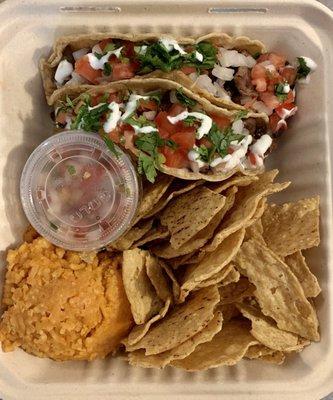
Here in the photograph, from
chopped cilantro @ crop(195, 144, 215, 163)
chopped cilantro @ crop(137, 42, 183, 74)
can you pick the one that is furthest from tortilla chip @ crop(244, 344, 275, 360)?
chopped cilantro @ crop(137, 42, 183, 74)

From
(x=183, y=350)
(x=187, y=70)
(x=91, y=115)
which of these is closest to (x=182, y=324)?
(x=183, y=350)

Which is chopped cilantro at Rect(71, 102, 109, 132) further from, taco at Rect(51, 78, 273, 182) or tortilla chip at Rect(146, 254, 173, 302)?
tortilla chip at Rect(146, 254, 173, 302)

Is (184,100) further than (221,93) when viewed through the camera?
No

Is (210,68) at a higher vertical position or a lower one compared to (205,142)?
higher

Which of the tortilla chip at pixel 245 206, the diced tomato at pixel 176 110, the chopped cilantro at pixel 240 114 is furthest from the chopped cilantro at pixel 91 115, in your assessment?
the tortilla chip at pixel 245 206

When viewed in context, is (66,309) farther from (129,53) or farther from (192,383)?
(129,53)

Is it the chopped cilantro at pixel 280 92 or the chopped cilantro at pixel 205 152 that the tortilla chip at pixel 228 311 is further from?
the chopped cilantro at pixel 280 92

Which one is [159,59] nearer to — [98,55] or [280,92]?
[98,55]

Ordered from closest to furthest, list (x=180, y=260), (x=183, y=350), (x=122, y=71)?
(x=183, y=350), (x=122, y=71), (x=180, y=260)
